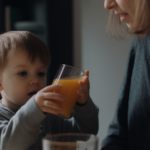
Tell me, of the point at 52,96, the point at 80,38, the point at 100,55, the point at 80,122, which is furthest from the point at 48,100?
the point at 80,38

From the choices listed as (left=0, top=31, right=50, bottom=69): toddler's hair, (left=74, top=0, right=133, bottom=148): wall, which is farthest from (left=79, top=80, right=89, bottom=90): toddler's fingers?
(left=74, top=0, right=133, bottom=148): wall

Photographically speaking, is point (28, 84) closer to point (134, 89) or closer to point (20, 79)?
point (20, 79)

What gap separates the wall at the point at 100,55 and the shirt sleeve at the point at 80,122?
4.04 ft

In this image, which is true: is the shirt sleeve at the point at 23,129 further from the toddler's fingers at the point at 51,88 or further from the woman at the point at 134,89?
the woman at the point at 134,89

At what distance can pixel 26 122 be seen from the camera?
2.41ft

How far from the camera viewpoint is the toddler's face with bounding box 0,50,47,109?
924mm

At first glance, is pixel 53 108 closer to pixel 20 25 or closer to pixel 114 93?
pixel 114 93

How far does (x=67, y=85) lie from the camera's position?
791mm

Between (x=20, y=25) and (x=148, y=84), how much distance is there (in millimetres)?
1952

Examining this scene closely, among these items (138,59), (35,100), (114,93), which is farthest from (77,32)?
(35,100)

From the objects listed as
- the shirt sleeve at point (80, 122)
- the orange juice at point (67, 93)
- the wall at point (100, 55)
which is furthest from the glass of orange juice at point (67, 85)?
the wall at point (100, 55)

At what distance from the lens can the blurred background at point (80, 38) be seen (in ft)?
7.52

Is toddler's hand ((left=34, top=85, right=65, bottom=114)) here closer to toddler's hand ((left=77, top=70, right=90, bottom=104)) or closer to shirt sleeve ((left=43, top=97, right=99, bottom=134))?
toddler's hand ((left=77, top=70, right=90, bottom=104))

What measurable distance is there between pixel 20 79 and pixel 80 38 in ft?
6.11
